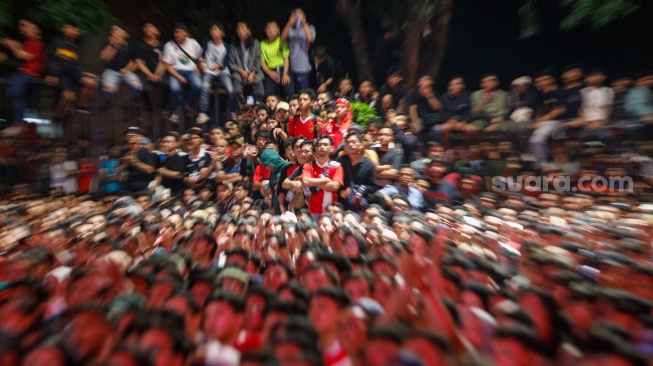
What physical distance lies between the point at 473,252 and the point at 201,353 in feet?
9.05

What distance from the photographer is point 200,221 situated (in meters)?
4.91

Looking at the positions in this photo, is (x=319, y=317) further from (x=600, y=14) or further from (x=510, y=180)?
(x=600, y=14)

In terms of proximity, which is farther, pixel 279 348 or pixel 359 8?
pixel 359 8

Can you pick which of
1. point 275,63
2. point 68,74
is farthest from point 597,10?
point 68,74

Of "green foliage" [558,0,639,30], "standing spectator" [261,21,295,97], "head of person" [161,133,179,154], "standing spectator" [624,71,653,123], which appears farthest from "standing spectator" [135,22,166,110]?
"standing spectator" [624,71,653,123]

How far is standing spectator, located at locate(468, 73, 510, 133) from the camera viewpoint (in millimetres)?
6617

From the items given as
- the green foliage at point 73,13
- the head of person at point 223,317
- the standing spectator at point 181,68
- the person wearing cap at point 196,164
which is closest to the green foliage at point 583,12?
the standing spectator at point 181,68

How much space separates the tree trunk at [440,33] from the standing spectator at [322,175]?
5044mm

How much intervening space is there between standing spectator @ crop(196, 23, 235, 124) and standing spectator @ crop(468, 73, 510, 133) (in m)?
4.69

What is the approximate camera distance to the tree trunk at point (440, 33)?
8578 mm

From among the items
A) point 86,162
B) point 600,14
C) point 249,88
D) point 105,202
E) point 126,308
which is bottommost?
point 126,308

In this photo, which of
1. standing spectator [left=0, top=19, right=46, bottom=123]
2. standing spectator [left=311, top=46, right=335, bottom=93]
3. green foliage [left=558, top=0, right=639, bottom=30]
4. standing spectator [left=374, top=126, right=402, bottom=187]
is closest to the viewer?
standing spectator [left=374, top=126, right=402, bottom=187]

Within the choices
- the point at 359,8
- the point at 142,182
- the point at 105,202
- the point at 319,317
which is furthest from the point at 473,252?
the point at 359,8

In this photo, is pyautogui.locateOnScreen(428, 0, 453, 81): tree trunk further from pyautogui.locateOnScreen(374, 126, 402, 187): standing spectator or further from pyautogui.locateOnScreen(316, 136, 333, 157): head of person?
pyautogui.locateOnScreen(316, 136, 333, 157): head of person
